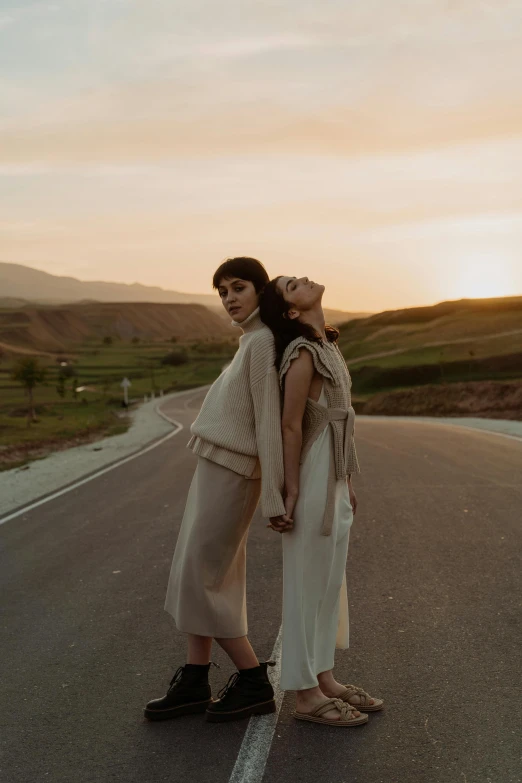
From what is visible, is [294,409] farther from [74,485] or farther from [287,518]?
[74,485]

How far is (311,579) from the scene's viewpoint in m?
4.54

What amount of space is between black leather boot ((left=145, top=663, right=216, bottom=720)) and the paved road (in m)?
0.07

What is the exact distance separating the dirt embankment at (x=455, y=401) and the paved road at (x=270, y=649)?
99.7 ft

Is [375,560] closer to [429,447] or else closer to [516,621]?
[516,621]

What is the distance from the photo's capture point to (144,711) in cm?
473

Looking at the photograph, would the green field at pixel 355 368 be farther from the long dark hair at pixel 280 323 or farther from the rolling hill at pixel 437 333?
the long dark hair at pixel 280 323

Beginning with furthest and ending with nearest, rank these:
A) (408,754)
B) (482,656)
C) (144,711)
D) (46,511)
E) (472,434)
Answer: (472,434)
(46,511)
(482,656)
(144,711)
(408,754)

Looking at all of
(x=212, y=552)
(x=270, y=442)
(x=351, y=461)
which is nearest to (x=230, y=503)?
(x=212, y=552)

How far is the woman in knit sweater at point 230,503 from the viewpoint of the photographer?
4.45 metres

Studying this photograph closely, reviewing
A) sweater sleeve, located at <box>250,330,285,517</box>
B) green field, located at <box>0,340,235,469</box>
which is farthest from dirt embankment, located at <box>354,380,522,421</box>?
sweater sleeve, located at <box>250,330,285,517</box>

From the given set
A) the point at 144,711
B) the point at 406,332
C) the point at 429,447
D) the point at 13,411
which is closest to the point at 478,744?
the point at 144,711

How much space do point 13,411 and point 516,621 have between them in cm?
5769

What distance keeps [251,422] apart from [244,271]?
0.70 metres

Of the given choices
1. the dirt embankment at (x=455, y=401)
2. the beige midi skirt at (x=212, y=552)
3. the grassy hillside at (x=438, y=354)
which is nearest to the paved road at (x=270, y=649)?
the beige midi skirt at (x=212, y=552)
